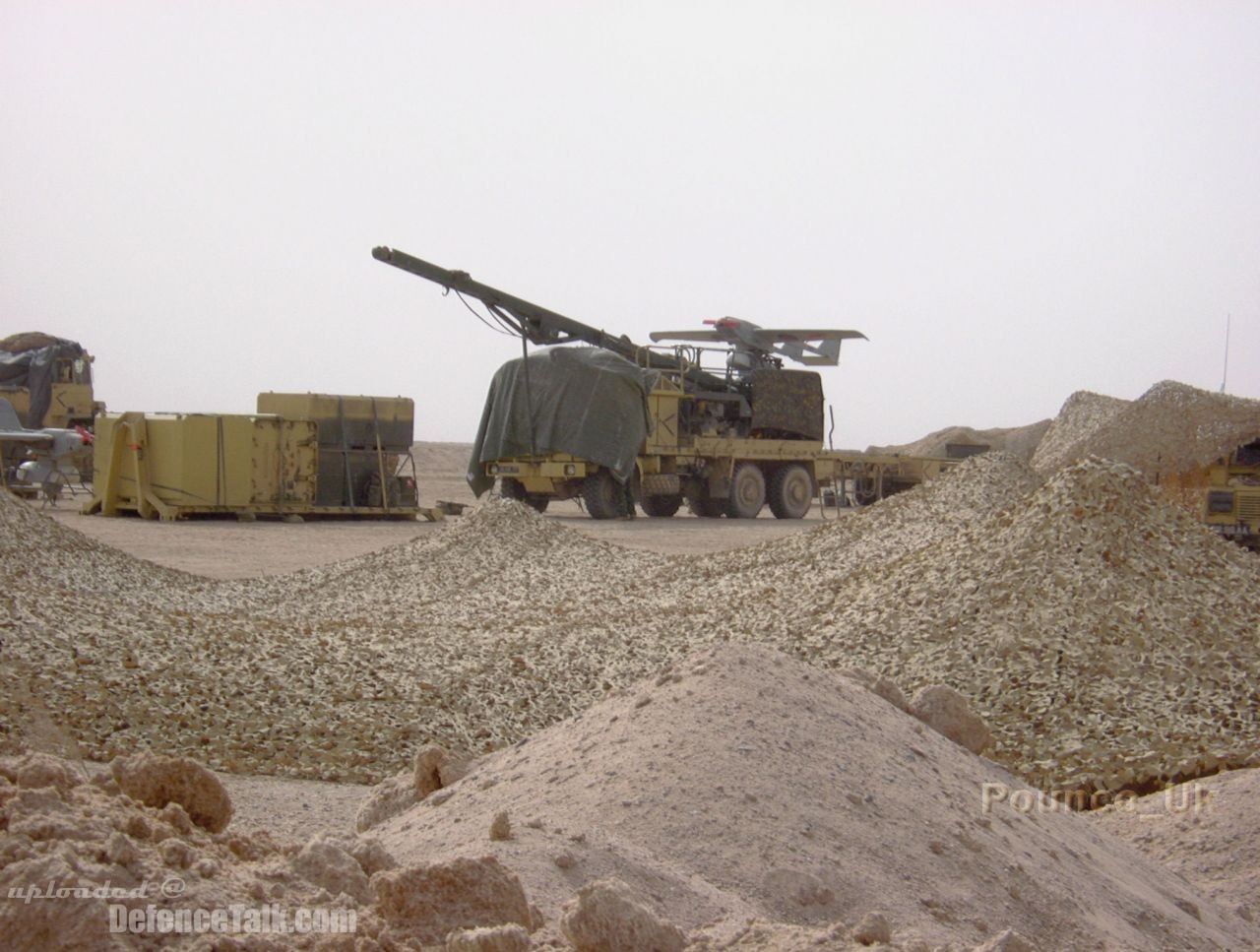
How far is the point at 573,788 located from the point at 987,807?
1.25m

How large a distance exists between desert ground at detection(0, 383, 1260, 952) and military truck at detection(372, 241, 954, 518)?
24.2ft

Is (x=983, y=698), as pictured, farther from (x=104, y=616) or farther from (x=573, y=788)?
(x=104, y=616)

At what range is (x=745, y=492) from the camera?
20.8 m

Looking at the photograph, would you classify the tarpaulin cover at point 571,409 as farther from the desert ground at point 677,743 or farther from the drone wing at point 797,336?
the desert ground at point 677,743

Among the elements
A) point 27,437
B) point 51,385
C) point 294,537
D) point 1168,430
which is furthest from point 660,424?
point 51,385

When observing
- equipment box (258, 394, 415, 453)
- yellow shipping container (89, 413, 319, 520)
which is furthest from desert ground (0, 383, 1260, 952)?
equipment box (258, 394, 415, 453)

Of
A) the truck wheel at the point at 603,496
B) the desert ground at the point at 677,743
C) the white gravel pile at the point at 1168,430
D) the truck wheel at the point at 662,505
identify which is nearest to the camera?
the desert ground at the point at 677,743

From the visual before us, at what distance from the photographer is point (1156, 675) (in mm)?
6148

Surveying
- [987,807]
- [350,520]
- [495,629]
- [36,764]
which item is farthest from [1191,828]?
[350,520]

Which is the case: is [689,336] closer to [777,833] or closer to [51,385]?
[51,385]

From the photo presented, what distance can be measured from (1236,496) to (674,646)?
6.81 m

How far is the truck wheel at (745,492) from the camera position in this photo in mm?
20672

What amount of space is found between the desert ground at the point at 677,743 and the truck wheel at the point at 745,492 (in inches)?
368

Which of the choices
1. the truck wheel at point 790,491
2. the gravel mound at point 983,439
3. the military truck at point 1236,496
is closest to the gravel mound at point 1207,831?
the military truck at point 1236,496
